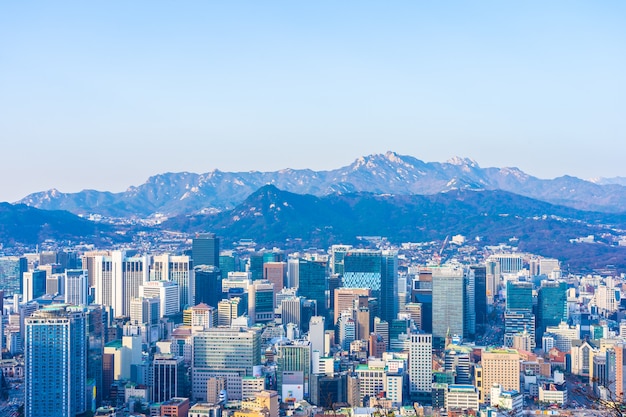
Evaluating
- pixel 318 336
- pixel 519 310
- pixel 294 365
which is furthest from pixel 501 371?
pixel 519 310

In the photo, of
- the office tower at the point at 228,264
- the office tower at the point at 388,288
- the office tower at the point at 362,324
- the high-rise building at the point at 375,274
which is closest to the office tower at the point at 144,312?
the office tower at the point at 362,324

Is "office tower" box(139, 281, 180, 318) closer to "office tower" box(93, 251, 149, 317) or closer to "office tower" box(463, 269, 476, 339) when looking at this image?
"office tower" box(93, 251, 149, 317)

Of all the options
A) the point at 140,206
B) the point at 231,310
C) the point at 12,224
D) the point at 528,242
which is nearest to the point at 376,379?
the point at 231,310

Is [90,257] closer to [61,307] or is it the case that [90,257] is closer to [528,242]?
[61,307]

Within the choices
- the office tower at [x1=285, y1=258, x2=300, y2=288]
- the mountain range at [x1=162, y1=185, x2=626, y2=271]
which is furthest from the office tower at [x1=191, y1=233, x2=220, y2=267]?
the mountain range at [x1=162, y1=185, x2=626, y2=271]

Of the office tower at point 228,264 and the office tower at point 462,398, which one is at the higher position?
the office tower at point 228,264

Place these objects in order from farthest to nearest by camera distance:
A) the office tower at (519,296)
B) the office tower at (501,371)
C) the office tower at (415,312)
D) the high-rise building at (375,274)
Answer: the high-rise building at (375,274)
the office tower at (519,296)
the office tower at (415,312)
the office tower at (501,371)

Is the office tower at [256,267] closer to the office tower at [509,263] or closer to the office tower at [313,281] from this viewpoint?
the office tower at [313,281]
